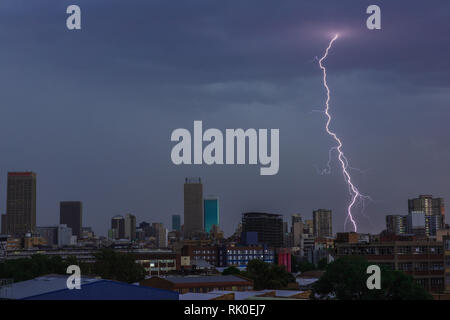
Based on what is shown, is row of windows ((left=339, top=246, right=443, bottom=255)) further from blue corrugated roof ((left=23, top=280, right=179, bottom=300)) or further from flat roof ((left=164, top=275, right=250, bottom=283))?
blue corrugated roof ((left=23, top=280, right=179, bottom=300))

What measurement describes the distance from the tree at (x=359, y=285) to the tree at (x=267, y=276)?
35.3 meters

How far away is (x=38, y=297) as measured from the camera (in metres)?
33.0

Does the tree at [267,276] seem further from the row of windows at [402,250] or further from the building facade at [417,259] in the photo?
the building facade at [417,259]

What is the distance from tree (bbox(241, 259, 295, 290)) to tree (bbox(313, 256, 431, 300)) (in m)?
35.3

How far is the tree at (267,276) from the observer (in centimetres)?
8531

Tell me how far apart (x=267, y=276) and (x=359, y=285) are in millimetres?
43355

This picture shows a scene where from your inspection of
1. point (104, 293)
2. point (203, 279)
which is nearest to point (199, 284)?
point (203, 279)

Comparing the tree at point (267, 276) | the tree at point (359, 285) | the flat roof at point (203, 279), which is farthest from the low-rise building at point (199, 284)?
the tree at point (359, 285)
